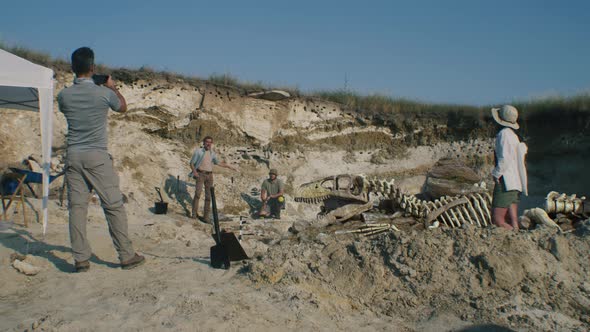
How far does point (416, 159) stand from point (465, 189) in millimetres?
7219

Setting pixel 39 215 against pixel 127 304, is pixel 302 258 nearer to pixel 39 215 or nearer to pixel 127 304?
pixel 127 304

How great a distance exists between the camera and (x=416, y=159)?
17125mm

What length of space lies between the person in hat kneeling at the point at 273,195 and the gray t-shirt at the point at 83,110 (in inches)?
319

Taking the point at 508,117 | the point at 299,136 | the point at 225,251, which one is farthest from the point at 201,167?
the point at 508,117

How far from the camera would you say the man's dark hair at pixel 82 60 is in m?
5.06

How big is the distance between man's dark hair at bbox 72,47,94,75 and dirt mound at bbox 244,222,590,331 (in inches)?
107

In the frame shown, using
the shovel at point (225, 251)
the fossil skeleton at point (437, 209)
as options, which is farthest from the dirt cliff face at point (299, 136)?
the shovel at point (225, 251)

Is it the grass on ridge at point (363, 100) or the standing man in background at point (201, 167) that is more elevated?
the grass on ridge at point (363, 100)

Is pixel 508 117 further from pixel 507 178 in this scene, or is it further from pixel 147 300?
pixel 147 300

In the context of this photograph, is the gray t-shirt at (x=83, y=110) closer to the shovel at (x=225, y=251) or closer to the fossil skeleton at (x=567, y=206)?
the shovel at (x=225, y=251)

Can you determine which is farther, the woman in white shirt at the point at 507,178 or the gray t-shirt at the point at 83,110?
the woman in white shirt at the point at 507,178

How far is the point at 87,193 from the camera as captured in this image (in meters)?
5.19

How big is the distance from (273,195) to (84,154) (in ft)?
27.2

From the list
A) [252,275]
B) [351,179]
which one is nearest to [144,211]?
[351,179]
